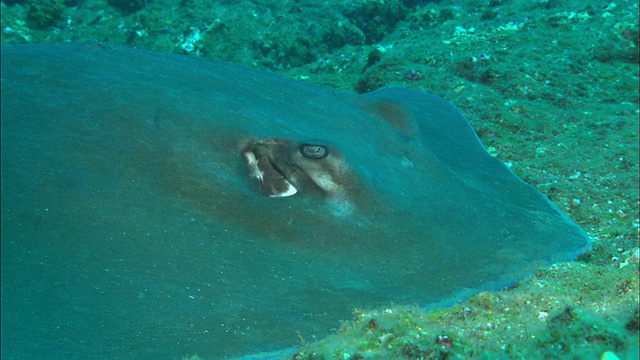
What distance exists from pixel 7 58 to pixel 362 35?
8488 millimetres

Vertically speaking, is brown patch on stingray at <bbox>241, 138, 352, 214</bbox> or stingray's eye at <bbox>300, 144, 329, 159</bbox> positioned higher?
stingray's eye at <bbox>300, 144, 329, 159</bbox>

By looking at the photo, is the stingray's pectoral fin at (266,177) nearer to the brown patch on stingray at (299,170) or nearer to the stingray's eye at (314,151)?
the brown patch on stingray at (299,170)

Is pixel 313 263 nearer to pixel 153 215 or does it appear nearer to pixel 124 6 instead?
pixel 153 215

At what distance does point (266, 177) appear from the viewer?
259cm

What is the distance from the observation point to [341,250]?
2305 millimetres

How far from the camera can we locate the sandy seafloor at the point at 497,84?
6.63ft

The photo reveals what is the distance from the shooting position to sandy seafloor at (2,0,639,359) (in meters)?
2.02

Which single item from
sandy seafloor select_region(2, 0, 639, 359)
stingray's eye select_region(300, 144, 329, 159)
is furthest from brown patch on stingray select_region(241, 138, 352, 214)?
sandy seafloor select_region(2, 0, 639, 359)

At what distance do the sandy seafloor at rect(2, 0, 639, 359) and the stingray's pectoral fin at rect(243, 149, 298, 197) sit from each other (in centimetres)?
87

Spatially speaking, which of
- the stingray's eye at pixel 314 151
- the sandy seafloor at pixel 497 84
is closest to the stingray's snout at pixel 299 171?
the stingray's eye at pixel 314 151

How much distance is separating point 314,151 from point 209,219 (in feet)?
2.39

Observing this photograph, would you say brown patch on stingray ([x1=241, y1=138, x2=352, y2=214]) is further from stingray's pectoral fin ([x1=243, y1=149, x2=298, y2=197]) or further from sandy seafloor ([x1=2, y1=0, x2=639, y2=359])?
sandy seafloor ([x1=2, y1=0, x2=639, y2=359])

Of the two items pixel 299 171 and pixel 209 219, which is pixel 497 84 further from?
pixel 209 219

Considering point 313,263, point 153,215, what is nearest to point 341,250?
point 313,263
